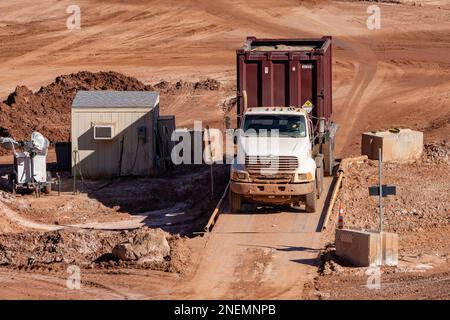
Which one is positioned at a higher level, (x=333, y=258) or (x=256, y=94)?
(x=256, y=94)

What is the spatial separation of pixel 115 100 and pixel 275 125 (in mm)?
7043

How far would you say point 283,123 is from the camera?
1158 inches

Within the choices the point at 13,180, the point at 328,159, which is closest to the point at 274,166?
the point at 328,159

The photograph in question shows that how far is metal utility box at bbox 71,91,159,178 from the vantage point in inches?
1353

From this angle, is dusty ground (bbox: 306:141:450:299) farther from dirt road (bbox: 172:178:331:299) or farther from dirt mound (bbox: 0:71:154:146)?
dirt mound (bbox: 0:71:154:146)

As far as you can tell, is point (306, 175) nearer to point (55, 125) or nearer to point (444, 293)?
point (444, 293)

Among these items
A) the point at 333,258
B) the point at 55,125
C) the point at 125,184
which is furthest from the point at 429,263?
the point at 55,125

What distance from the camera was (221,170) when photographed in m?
34.4

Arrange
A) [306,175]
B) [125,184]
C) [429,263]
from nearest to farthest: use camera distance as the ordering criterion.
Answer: [429,263]
[306,175]
[125,184]

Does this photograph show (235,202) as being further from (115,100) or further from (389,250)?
(115,100)

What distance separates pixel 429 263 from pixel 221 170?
35.2 ft

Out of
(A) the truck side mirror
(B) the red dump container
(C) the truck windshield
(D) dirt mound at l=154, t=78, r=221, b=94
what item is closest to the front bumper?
(C) the truck windshield

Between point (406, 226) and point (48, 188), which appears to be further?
point (48, 188)

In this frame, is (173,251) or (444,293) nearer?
(444,293)
